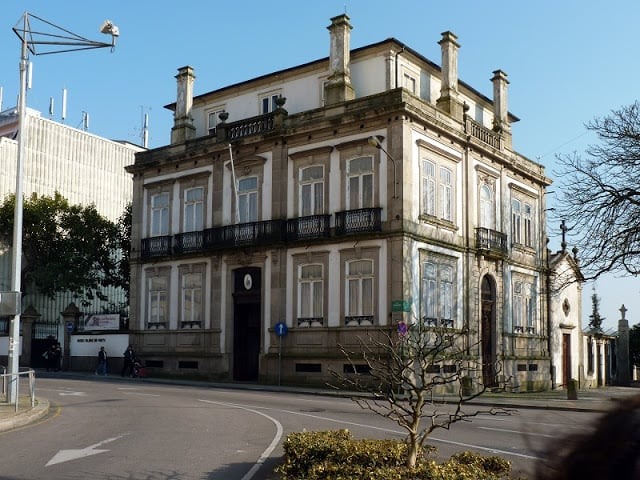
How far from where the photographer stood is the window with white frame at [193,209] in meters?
39.0

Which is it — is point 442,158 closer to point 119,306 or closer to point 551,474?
point 551,474

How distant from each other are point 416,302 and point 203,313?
11636mm

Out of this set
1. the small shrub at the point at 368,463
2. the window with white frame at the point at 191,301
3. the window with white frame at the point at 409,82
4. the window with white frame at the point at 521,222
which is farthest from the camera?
the window with white frame at the point at 521,222

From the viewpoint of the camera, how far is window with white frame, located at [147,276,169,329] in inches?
1571

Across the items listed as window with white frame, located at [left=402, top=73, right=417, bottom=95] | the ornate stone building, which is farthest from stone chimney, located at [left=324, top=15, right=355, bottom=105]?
window with white frame, located at [left=402, top=73, right=417, bottom=95]

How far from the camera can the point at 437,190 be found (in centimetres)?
3381

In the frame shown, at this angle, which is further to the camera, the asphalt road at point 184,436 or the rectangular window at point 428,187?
the rectangular window at point 428,187

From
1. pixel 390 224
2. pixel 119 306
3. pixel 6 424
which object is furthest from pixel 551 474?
pixel 119 306

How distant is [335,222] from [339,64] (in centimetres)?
758

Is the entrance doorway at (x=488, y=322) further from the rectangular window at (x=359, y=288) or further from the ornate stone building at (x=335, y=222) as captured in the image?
the rectangular window at (x=359, y=288)

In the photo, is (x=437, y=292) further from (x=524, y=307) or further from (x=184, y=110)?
(x=184, y=110)

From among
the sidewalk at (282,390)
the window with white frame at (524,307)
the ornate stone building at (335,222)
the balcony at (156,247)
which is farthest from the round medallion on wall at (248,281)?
the window with white frame at (524,307)

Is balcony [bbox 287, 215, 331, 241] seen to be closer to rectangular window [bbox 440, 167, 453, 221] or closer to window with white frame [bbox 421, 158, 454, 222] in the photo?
window with white frame [bbox 421, 158, 454, 222]

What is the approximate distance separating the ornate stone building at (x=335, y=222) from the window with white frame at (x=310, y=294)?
54 millimetres
